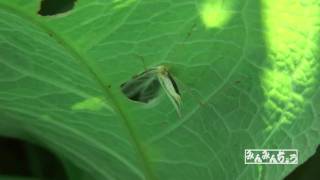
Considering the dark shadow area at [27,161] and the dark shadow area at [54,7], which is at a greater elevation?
the dark shadow area at [27,161]

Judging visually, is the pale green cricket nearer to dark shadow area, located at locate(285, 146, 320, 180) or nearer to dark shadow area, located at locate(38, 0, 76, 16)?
dark shadow area, located at locate(38, 0, 76, 16)

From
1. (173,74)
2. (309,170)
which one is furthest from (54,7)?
(309,170)

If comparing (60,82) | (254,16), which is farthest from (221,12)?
(60,82)

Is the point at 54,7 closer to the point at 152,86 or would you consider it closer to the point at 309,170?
the point at 152,86

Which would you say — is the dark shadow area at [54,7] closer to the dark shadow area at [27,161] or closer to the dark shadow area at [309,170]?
the dark shadow area at [27,161]

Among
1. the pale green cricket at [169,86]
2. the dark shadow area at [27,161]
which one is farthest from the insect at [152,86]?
the dark shadow area at [27,161]

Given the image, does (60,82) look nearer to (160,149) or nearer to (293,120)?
(160,149)
